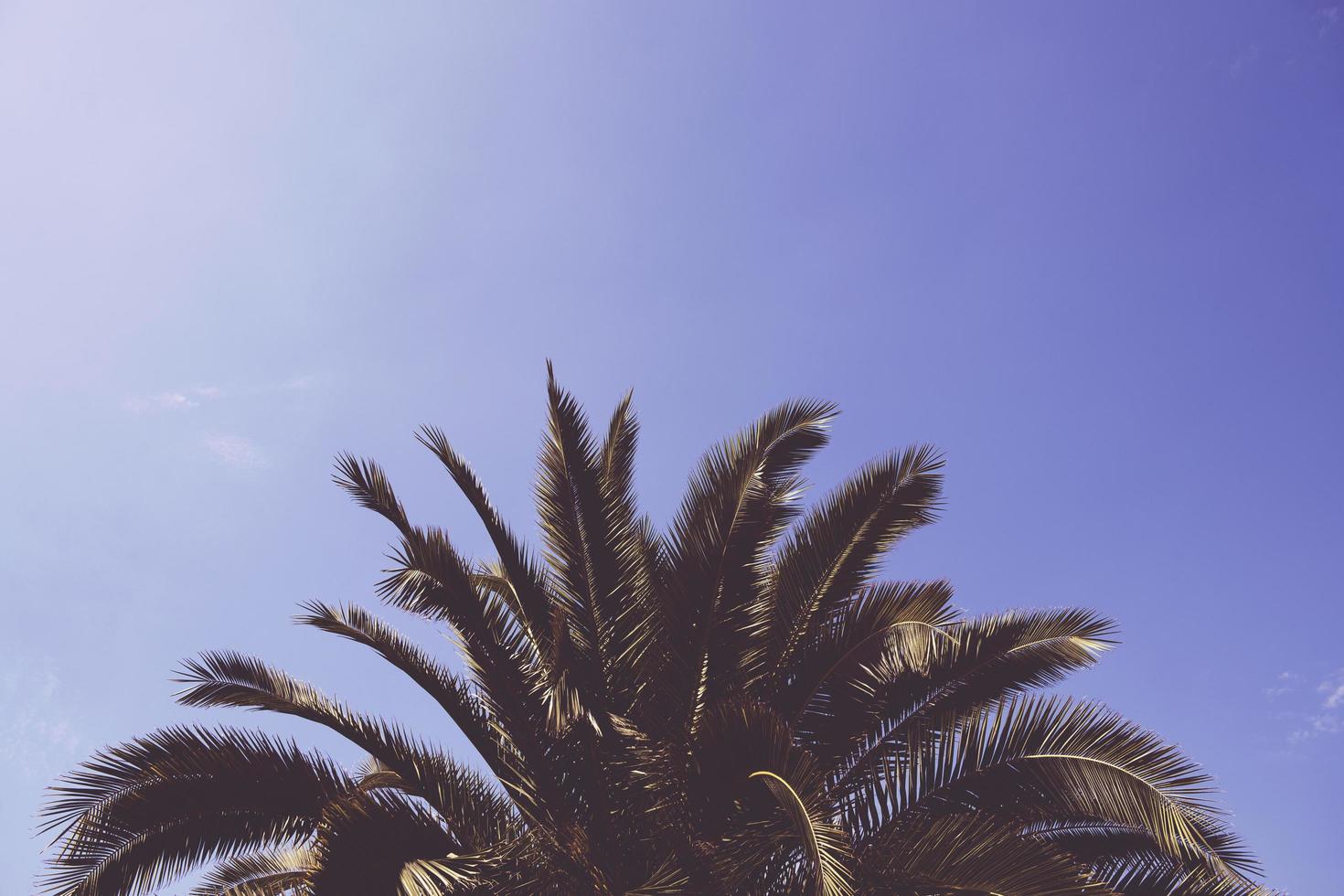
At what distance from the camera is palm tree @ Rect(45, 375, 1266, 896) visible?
6.20 m

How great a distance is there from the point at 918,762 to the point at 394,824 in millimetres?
3814

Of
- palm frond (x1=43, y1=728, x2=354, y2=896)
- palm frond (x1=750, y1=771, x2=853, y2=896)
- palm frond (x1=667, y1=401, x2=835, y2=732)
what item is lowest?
palm frond (x1=750, y1=771, x2=853, y2=896)

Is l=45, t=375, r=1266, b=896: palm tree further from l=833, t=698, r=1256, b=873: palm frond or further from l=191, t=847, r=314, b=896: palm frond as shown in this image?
l=191, t=847, r=314, b=896: palm frond

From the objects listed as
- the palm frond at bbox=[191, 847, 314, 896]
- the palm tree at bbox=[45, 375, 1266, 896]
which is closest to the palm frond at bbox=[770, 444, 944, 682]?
the palm tree at bbox=[45, 375, 1266, 896]

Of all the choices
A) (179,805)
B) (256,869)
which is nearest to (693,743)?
(179,805)

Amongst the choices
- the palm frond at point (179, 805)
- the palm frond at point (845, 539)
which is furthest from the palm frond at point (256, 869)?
the palm frond at point (845, 539)

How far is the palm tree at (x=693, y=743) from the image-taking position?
6.20 m

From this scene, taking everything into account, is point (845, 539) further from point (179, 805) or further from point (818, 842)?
point (179, 805)

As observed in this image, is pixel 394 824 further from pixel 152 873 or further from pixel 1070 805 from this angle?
pixel 1070 805

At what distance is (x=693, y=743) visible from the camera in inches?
261

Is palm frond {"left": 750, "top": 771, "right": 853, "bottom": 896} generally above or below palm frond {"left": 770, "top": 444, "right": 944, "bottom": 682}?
below

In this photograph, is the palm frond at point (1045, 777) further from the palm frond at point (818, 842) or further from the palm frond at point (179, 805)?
the palm frond at point (179, 805)

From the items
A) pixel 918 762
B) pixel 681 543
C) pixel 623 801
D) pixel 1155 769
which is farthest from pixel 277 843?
pixel 1155 769

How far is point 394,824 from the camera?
624 centimetres
